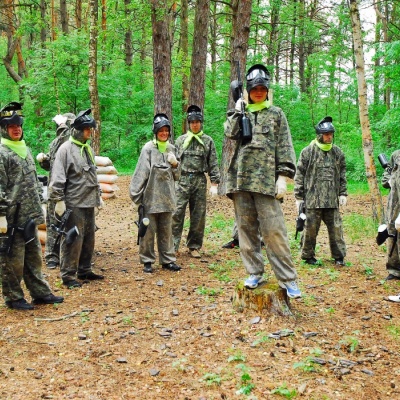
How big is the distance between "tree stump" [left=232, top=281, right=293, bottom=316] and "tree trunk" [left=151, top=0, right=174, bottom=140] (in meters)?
7.70

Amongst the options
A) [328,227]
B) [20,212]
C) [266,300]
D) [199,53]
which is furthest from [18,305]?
[199,53]

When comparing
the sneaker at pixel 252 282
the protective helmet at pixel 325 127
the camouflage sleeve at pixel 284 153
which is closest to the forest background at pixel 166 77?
the protective helmet at pixel 325 127

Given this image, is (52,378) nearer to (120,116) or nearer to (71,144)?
(71,144)

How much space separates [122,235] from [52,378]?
6.22 m

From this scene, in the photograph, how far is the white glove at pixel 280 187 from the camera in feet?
15.8

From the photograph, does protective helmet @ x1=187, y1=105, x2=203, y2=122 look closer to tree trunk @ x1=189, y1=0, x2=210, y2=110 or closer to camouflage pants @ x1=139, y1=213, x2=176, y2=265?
camouflage pants @ x1=139, y1=213, x2=176, y2=265

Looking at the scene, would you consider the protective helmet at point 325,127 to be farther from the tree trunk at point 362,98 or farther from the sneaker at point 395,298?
the sneaker at point 395,298

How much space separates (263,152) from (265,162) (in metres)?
0.11

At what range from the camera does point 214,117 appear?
20391 mm

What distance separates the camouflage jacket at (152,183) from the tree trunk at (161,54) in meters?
4.92

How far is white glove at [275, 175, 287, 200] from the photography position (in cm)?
483

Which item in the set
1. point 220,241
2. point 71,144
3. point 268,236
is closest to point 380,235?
point 268,236

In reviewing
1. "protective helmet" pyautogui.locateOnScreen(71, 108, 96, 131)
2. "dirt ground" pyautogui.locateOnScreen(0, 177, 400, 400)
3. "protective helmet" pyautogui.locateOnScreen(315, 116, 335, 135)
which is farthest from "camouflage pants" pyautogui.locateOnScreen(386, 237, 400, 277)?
"protective helmet" pyautogui.locateOnScreen(71, 108, 96, 131)

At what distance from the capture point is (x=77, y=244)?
21.4 feet
